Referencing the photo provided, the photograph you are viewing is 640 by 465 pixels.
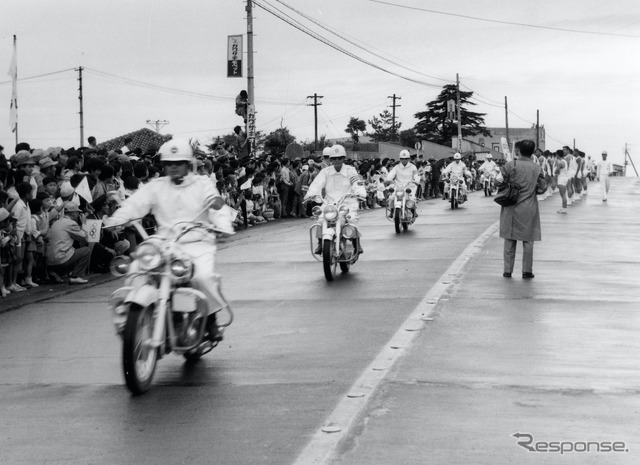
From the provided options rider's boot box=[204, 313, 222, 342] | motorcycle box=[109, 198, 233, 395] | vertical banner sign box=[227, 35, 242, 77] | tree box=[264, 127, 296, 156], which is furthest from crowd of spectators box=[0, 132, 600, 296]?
tree box=[264, 127, 296, 156]

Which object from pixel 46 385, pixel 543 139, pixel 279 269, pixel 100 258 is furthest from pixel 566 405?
pixel 543 139

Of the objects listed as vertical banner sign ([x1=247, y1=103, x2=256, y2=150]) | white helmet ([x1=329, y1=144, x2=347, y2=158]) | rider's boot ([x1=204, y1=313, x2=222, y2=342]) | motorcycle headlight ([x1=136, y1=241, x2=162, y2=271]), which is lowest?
rider's boot ([x1=204, y1=313, x2=222, y2=342])

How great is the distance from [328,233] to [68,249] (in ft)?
12.2

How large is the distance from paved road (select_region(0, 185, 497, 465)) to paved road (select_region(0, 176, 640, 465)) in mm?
22

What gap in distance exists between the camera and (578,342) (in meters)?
10.0

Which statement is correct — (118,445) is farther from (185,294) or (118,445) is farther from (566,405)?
(566,405)

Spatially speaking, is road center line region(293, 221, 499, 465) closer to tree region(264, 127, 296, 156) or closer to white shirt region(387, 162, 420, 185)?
white shirt region(387, 162, 420, 185)

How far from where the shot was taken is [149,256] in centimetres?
845

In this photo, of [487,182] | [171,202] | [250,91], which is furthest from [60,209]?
[487,182]

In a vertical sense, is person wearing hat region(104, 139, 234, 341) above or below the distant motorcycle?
above

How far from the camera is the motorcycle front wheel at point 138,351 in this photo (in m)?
7.89

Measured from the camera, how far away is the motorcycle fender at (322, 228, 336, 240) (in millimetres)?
15668

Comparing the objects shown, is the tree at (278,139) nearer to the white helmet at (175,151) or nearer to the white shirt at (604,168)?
the white shirt at (604,168)

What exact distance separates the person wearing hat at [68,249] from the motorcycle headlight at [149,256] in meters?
8.12
